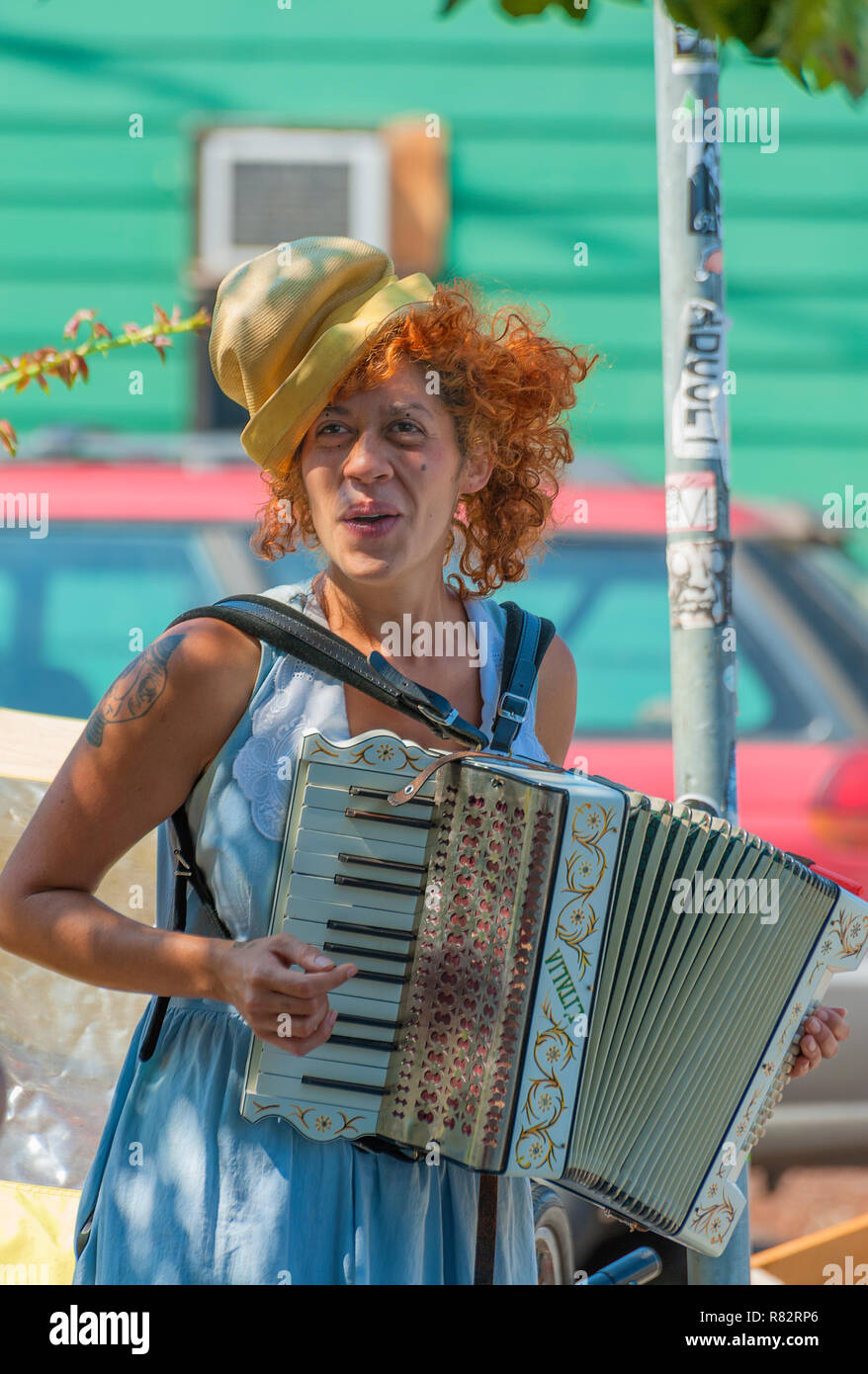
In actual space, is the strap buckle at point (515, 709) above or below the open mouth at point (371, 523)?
below

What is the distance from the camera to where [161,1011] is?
1.79 meters

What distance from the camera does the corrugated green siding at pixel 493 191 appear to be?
5754mm

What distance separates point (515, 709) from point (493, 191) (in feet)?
14.2

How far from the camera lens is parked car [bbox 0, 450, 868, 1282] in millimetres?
3801

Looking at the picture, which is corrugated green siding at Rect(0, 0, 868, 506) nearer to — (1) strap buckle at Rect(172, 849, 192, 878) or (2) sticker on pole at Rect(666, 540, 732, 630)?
(2) sticker on pole at Rect(666, 540, 732, 630)

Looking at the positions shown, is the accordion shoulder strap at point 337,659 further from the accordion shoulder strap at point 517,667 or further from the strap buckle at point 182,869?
the strap buckle at point 182,869

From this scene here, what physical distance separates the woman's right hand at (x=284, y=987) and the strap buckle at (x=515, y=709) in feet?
1.40

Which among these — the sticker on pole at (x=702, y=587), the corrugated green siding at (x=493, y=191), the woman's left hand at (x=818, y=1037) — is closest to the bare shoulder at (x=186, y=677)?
the sticker on pole at (x=702, y=587)

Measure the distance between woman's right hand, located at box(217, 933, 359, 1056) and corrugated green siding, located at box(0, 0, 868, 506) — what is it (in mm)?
4364

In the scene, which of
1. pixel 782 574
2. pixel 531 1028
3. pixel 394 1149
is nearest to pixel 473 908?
pixel 531 1028

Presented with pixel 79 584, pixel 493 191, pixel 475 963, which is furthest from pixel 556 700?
pixel 493 191

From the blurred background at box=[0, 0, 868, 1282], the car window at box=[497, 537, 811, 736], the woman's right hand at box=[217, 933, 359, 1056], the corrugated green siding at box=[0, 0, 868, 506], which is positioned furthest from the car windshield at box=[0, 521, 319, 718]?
the woman's right hand at box=[217, 933, 359, 1056]

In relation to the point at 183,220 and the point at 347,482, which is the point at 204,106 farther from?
the point at 347,482

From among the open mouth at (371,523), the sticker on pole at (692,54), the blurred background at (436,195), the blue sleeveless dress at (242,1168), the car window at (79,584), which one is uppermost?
the blurred background at (436,195)
